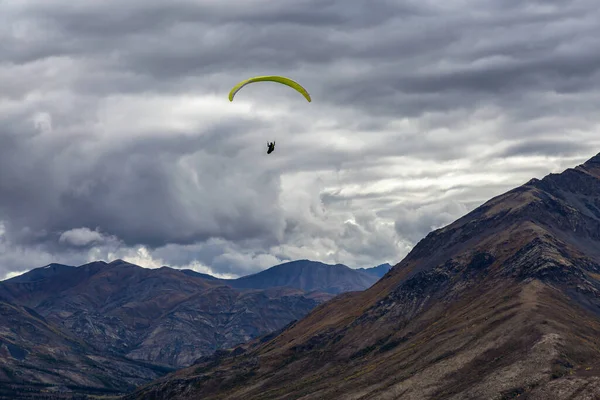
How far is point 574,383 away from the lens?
618ft

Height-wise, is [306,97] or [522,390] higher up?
[306,97]

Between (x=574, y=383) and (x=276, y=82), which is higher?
(x=276, y=82)

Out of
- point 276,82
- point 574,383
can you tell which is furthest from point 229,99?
point 574,383

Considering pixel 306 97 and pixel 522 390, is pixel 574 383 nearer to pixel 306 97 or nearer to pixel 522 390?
pixel 522 390

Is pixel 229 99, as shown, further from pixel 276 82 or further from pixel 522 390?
pixel 522 390

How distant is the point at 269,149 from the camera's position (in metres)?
101

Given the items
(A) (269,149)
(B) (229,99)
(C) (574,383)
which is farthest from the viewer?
(C) (574,383)

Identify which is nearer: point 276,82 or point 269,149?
point 276,82

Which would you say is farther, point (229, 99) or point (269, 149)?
point (269, 149)

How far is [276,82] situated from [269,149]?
1102 centimetres

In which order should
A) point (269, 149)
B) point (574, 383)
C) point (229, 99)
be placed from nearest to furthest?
point (229, 99)
point (269, 149)
point (574, 383)

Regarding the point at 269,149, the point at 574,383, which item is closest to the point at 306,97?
the point at 269,149

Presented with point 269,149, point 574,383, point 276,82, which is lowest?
point 574,383

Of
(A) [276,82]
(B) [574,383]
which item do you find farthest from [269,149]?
(B) [574,383]
